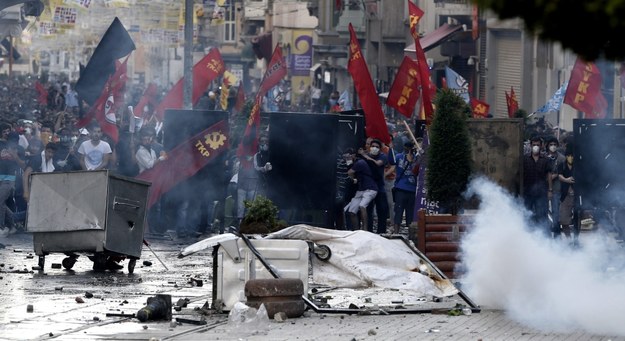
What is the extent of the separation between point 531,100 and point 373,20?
18486mm

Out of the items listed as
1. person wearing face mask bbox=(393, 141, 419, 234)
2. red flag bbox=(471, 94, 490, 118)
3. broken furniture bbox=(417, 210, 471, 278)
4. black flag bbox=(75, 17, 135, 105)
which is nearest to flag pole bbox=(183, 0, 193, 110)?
black flag bbox=(75, 17, 135, 105)

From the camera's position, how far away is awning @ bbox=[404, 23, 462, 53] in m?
41.8

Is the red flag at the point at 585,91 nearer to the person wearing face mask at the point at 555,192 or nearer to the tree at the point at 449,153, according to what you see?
the person wearing face mask at the point at 555,192

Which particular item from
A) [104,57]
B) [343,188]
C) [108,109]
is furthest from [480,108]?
[104,57]

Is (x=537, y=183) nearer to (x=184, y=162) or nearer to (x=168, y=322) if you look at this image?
(x=184, y=162)

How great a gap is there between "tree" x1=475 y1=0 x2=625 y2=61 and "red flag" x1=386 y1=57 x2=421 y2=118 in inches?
697

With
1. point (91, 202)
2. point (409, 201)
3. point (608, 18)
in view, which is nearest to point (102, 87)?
point (409, 201)

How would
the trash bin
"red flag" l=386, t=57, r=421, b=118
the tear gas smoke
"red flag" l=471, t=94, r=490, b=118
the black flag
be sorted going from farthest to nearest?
the black flag < "red flag" l=471, t=94, r=490, b=118 < "red flag" l=386, t=57, r=421, b=118 < the trash bin < the tear gas smoke

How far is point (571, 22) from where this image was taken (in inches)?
262

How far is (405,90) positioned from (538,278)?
39.9 ft

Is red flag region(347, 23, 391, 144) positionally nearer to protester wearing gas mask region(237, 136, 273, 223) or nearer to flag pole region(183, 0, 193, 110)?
protester wearing gas mask region(237, 136, 273, 223)

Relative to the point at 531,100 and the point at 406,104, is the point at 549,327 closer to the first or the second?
the point at 406,104

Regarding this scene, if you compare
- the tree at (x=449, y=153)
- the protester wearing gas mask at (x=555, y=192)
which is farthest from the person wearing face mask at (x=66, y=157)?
the protester wearing gas mask at (x=555, y=192)

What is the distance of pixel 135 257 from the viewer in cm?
1686
